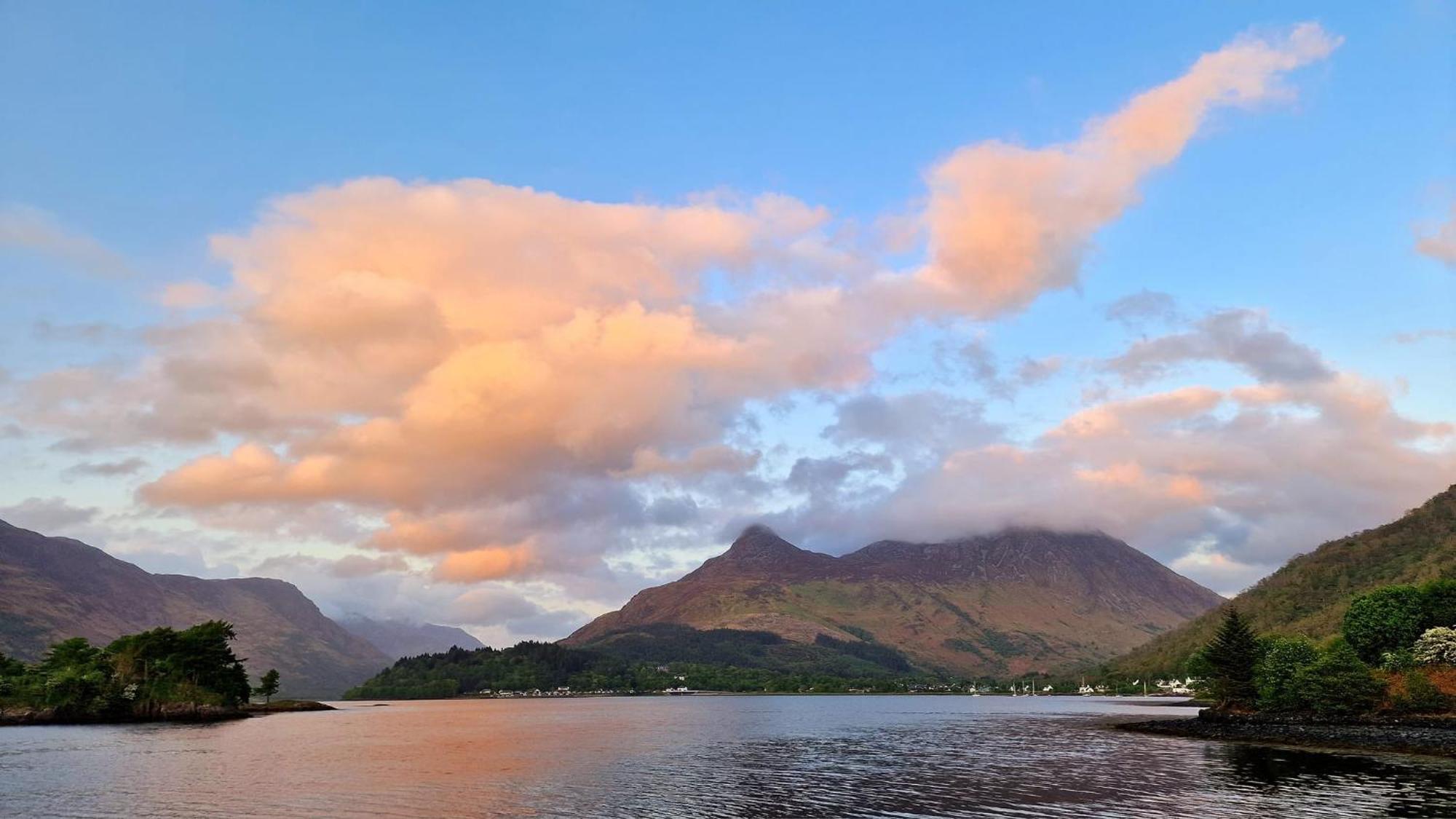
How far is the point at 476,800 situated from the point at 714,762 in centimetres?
4631

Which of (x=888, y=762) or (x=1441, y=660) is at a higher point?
(x=1441, y=660)

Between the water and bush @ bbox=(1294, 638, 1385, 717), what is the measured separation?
2974 cm

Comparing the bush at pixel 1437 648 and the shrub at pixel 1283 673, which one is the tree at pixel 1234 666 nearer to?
the shrub at pixel 1283 673

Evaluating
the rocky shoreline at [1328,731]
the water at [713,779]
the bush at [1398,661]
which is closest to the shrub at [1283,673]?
the rocky shoreline at [1328,731]

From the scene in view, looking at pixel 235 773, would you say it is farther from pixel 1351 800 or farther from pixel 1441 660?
pixel 1441 660

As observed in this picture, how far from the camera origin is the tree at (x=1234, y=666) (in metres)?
182

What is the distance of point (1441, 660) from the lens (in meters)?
160

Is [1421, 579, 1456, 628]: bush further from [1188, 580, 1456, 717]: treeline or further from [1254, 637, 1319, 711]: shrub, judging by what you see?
[1254, 637, 1319, 711]: shrub

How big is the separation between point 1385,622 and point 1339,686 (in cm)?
3292

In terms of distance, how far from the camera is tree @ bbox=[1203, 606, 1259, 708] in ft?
599

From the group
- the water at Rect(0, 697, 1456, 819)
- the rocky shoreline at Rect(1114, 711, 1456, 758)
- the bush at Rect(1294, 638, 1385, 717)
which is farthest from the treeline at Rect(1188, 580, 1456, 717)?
the water at Rect(0, 697, 1456, 819)

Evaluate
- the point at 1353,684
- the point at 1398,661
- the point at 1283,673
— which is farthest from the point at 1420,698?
the point at 1283,673

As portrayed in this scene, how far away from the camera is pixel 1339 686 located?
6265 inches

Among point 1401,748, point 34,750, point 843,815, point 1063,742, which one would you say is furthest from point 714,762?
point 34,750
